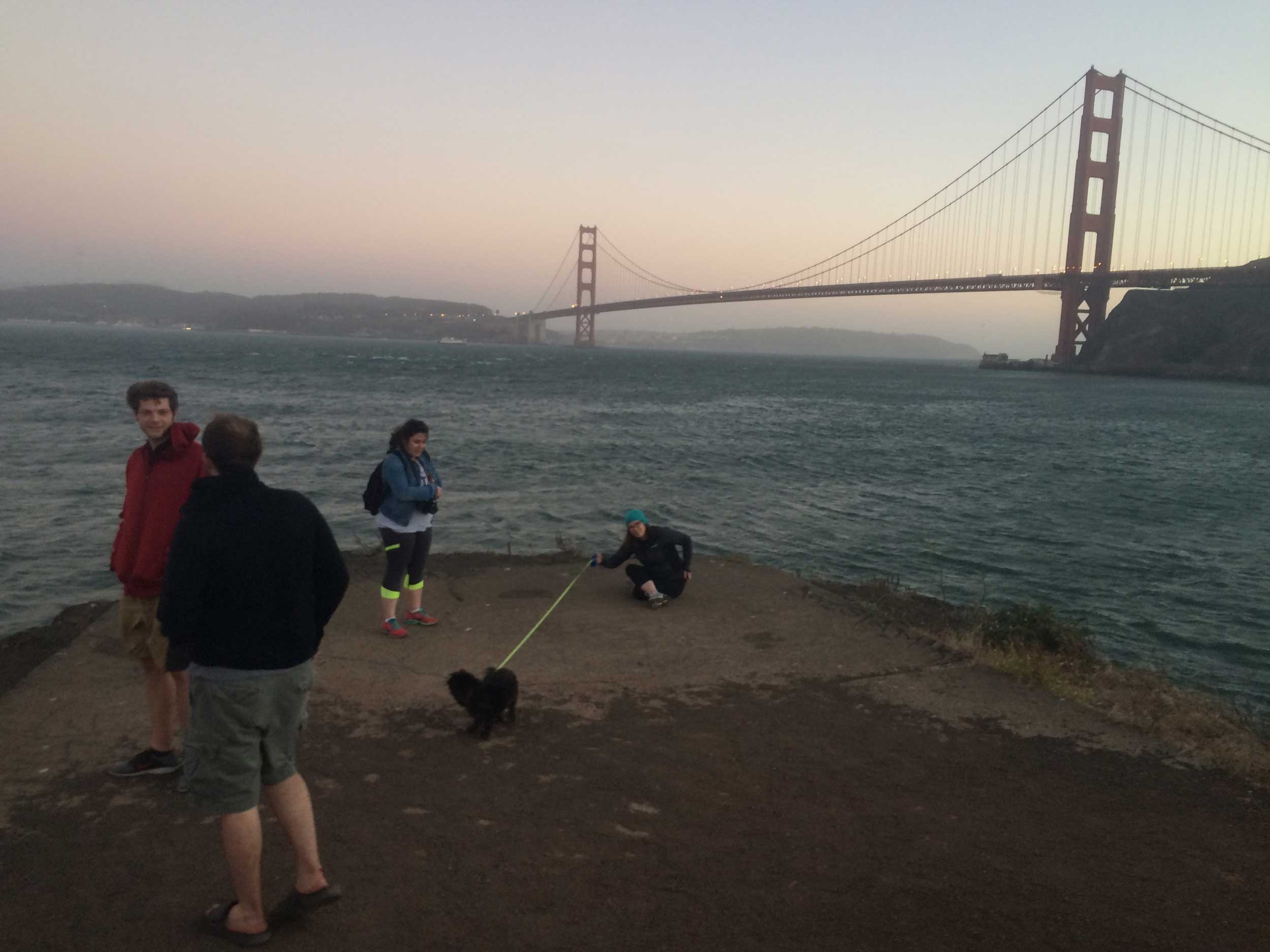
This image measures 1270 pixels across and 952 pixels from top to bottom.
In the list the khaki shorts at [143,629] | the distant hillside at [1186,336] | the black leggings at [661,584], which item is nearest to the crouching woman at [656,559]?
the black leggings at [661,584]

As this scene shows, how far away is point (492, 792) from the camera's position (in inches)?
154

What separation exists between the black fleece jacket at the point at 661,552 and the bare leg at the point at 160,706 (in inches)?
144

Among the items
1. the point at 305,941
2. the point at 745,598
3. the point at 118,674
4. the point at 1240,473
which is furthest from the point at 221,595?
the point at 1240,473

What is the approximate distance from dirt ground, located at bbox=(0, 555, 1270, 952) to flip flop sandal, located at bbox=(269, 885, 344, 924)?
0.14 feet

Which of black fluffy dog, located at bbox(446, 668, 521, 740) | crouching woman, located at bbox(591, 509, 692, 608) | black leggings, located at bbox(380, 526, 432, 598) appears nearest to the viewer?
black fluffy dog, located at bbox(446, 668, 521, 740)

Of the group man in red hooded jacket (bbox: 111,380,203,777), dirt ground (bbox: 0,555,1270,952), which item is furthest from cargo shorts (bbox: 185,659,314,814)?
man in red hooded jacket (bbox: 111,380,203,777)

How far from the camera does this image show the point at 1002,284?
74125mm

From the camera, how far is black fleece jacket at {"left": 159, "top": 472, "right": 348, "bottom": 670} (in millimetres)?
2701

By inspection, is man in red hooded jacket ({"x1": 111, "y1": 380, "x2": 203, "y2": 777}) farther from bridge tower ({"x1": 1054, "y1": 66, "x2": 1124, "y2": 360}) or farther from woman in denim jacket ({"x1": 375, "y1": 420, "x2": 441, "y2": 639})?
bridge tower ({"x1": 1054, "y1": 66, "x2": 1124, "y2": 360})

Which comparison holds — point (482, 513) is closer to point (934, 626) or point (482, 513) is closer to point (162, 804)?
point (934, 626)

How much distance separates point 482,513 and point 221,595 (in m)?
12.0

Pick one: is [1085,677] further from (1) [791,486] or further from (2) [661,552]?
(1) [791,486]

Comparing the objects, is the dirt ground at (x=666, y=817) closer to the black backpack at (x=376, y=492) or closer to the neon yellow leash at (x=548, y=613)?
the neon yellow leash at (x=548, y=613)

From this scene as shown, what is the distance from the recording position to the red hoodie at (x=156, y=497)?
3562 millimetres
